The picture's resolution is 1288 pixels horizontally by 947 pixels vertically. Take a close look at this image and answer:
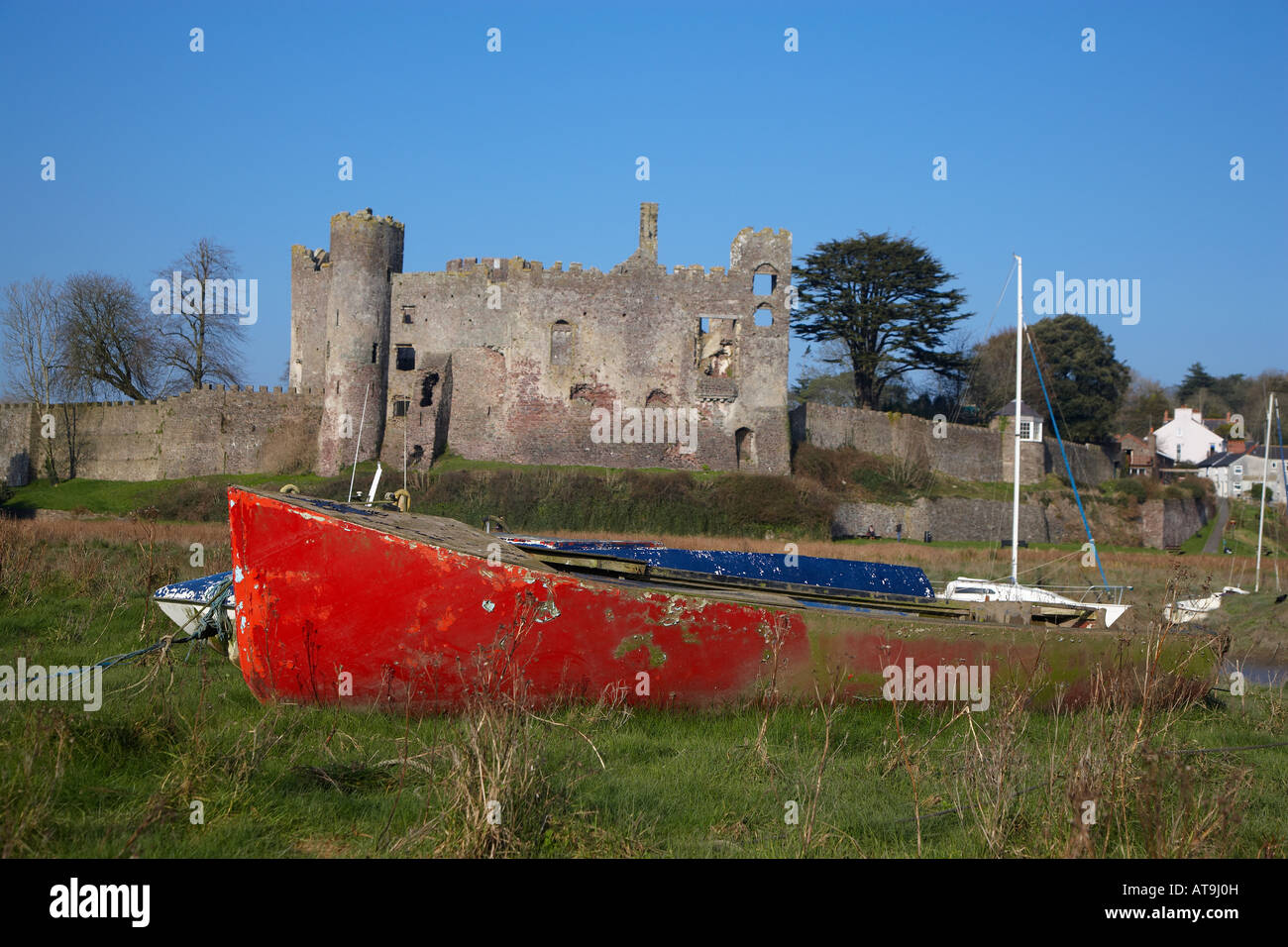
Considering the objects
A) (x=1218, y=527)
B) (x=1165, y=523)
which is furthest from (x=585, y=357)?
(x=1218, y=527)

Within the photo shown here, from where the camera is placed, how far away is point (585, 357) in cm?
4000

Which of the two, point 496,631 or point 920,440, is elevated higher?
point 920,440

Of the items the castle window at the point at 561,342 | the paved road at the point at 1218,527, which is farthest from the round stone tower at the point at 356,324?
the paved road at the point at 1218,527

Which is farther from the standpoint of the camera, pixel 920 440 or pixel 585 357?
pixel 920 440

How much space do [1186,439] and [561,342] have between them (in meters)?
55.7

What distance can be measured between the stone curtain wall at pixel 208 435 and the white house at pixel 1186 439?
2356 inches

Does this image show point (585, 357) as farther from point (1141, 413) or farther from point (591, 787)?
point (1141, 413)

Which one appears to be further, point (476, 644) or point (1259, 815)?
point (476, 644)

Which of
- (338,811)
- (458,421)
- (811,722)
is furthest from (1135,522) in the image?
(338,811)

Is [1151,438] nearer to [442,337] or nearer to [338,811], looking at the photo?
[442,337]

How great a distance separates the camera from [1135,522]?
43031 millimetres

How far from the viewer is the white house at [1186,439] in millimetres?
74875

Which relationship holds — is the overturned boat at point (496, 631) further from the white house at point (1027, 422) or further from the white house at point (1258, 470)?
the white house at point (1258, 470)

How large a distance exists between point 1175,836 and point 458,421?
36.5 m
